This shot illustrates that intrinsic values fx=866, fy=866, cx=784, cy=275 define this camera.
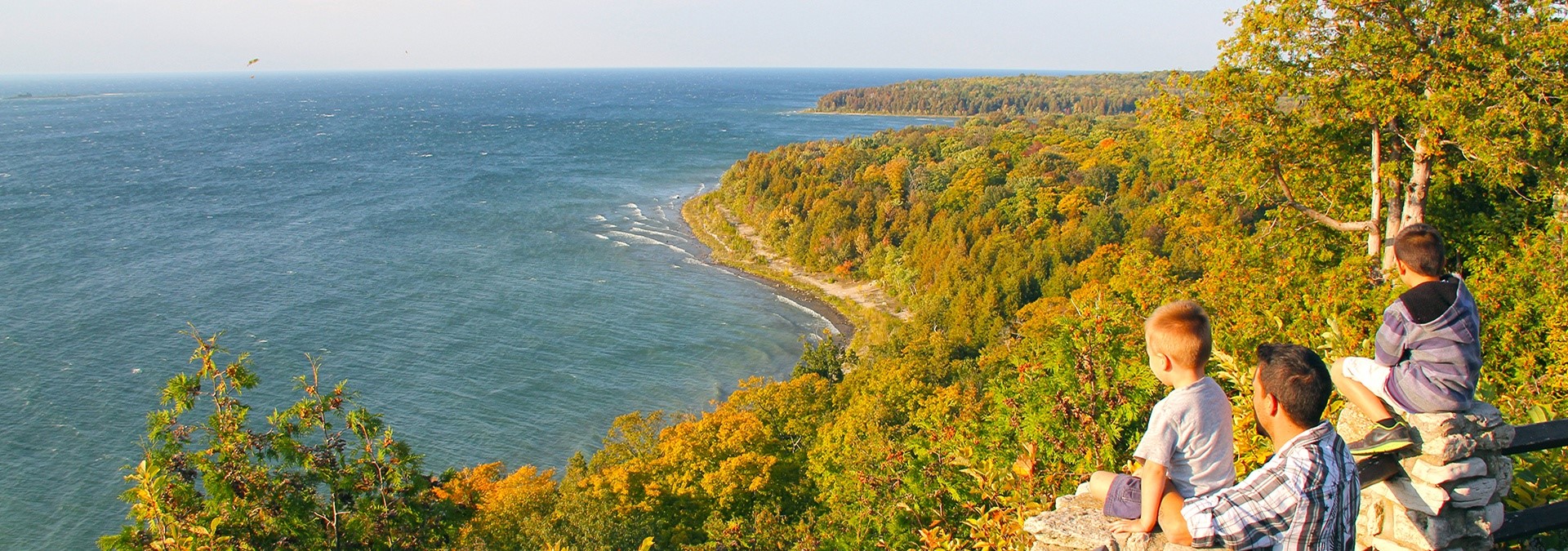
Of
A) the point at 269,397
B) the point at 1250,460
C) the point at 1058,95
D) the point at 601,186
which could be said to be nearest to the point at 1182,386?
the point at 1250,460

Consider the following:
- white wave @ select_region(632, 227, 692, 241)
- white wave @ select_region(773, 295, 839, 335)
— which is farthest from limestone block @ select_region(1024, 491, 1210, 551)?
white wave @ select_region(632, 227, 692, 241)

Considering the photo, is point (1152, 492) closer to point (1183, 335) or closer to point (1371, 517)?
point (1183, 335)

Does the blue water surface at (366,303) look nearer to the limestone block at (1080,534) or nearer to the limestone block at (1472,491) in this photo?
the limestone block at (1080,534)

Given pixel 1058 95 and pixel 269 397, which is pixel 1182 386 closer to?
pixel 269 397

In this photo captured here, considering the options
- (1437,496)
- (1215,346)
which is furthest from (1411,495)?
(1215,346)

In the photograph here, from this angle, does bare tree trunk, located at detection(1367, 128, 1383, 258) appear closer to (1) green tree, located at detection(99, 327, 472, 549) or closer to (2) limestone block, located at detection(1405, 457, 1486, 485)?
(2) limestone block, located at detection(1405, 457, 1486, 485)

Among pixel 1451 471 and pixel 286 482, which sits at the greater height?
pixel 1451 471
